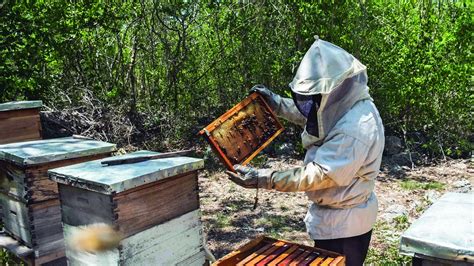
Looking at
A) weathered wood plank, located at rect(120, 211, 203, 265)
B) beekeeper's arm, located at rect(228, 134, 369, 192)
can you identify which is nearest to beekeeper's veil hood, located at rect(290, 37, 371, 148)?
beekeeper's arm, located at rect(228, 134, 369, 192)

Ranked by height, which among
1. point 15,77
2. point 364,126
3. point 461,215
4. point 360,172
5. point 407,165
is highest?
point 15,77

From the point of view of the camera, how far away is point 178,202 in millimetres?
2143

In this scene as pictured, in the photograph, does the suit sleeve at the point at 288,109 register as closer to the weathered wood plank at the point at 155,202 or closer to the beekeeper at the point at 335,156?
the beekeeper at the point at 335,156

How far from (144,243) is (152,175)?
334 millimetres

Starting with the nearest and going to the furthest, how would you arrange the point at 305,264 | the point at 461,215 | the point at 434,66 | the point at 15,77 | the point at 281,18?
the point at 305,264
the point at 461,215
the point at 15,77
the point at 434,66
the point at 281,18

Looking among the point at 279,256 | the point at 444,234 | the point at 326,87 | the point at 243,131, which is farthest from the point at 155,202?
the point at 444,234

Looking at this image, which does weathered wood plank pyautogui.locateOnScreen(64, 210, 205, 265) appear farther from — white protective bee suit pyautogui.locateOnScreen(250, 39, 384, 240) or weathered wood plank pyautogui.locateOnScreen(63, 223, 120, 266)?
white protective bee suit pyautogui.locateOnScreen(250, 39, 384, 240)

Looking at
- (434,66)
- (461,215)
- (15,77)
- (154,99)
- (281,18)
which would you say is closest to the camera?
(461,215)

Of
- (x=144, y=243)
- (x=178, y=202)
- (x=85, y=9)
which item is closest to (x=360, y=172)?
(x=178, y=202)

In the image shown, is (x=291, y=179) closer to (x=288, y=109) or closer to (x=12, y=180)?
(x=288, y=109)

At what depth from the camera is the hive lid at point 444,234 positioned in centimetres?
175

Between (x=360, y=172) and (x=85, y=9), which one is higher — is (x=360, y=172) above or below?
below

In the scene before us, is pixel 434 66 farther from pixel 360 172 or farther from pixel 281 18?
pixel 360 172

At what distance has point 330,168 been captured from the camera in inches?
78.5
